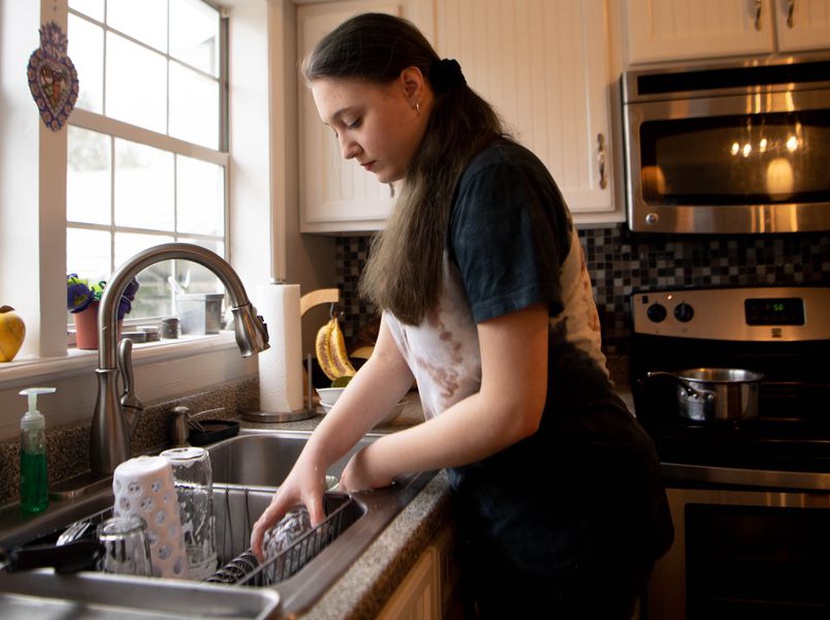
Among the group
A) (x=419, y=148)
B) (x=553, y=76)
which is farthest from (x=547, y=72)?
(x=419, y=148)

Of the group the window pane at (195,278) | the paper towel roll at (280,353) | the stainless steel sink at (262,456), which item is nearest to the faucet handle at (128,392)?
the stainless steel sink at (262,456)

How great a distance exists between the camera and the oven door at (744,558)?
137cm

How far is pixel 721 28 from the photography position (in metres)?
1.80

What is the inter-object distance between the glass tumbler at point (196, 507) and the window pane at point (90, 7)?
40.1 inches

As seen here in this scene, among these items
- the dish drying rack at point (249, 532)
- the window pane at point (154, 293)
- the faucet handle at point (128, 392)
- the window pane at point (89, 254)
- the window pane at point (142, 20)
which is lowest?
the dish drying rack at point (249, 532)

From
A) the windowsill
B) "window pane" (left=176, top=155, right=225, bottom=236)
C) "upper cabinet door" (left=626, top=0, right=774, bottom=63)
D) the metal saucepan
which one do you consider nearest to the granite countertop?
the windowsill

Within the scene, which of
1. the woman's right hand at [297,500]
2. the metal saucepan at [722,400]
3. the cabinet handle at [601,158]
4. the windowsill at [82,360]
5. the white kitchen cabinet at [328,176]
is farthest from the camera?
the white kitchen cabinet at [328,176]

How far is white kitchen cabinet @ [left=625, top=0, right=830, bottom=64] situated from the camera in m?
1.76

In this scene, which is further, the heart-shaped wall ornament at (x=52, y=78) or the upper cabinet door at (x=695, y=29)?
the upper cabinet door at (x=695, y=29)

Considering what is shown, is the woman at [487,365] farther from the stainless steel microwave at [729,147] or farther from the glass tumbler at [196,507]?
the stainless steel microwave at [729,147]

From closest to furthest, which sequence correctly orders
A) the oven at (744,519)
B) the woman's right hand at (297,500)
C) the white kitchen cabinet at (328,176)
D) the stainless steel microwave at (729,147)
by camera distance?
the woman's right hand at (297,500)
the oven at (744,519)
the stainless steel microwave at (729,147)
the white kitchen cabinet at (328,176)

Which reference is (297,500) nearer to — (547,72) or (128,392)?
(128,392)

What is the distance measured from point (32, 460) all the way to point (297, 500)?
0.38 metres

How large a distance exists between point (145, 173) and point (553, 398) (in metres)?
1.21
